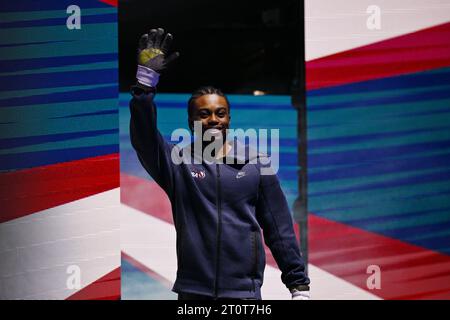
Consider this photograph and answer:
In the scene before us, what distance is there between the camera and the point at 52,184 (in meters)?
5.03

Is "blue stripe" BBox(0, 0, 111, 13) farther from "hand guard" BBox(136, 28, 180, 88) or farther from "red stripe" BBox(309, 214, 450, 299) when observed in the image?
"red stripe" BBox(309, 214, 450, 299)

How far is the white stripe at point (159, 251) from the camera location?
5.27m

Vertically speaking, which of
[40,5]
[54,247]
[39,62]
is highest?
[40,5]

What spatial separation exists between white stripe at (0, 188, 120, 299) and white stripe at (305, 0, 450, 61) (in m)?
1.75

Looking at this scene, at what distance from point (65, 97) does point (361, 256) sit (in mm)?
2167

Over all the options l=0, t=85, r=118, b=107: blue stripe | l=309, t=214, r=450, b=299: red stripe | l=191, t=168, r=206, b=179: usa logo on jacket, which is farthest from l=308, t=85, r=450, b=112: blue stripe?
l=191, t=168, r=206, b=179: usa logo on jacket

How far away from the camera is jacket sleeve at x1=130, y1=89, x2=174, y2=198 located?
3.76 metres

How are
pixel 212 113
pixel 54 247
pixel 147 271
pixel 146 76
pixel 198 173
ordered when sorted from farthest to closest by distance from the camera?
pixel 147 271, pixel 54 247, pixel 212 113, pixel 198 173, pixel 146 76

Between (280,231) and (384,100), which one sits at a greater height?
(384,100)

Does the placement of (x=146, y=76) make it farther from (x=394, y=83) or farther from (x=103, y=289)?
(x=394, y=83)

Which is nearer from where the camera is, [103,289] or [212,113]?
[212,113]

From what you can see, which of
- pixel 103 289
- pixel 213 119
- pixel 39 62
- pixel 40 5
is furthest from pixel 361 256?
pixel 40 5

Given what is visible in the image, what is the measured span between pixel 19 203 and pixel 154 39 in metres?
1.70

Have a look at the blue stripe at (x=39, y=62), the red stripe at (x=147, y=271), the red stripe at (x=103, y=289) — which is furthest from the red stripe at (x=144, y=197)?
the blue stripe at (x=39, y=62)
